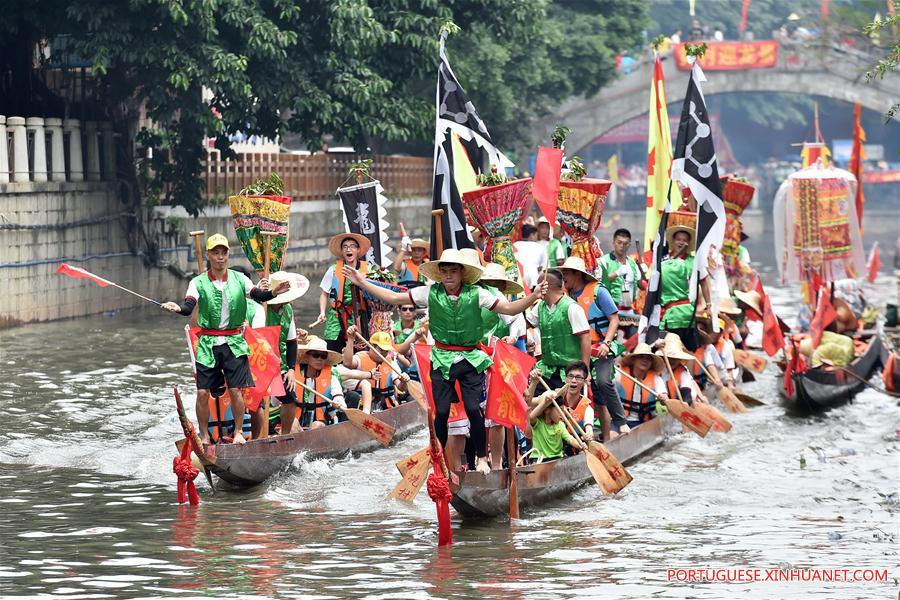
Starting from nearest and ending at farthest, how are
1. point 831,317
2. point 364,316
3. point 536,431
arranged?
1. point 536,431
2. point 364,316
3. point 831,317

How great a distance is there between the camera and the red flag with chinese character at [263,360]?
41.6 feet

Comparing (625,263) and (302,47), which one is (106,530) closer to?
(625,263)

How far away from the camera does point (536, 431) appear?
1238 cm

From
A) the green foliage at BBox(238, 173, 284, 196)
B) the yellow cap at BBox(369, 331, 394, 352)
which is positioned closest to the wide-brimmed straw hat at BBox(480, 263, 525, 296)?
the green foliage at BBox(238, 173, 284, 196)

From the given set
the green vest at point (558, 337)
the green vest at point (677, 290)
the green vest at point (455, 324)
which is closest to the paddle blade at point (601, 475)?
the green vest at point (558, 337)

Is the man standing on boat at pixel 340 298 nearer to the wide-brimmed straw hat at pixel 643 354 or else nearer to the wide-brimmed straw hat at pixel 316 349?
the wide-brimmed straw hat at pixel 316 349

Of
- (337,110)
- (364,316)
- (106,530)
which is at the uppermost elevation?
(337,110)

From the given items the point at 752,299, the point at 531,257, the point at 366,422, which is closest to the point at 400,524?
the point at 366,422

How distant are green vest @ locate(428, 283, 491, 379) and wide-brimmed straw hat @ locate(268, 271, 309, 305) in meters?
2.03

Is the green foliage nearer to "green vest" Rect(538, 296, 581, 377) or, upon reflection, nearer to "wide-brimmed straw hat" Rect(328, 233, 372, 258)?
"wide-brimmed straw hat" Rect(328, 233, 372, 258)

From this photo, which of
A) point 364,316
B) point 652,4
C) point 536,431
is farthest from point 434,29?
point 652,4

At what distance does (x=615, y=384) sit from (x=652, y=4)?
48.4 m

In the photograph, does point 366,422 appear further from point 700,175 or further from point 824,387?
point 824,387

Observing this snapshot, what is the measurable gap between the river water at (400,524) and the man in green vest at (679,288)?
1062 mm
